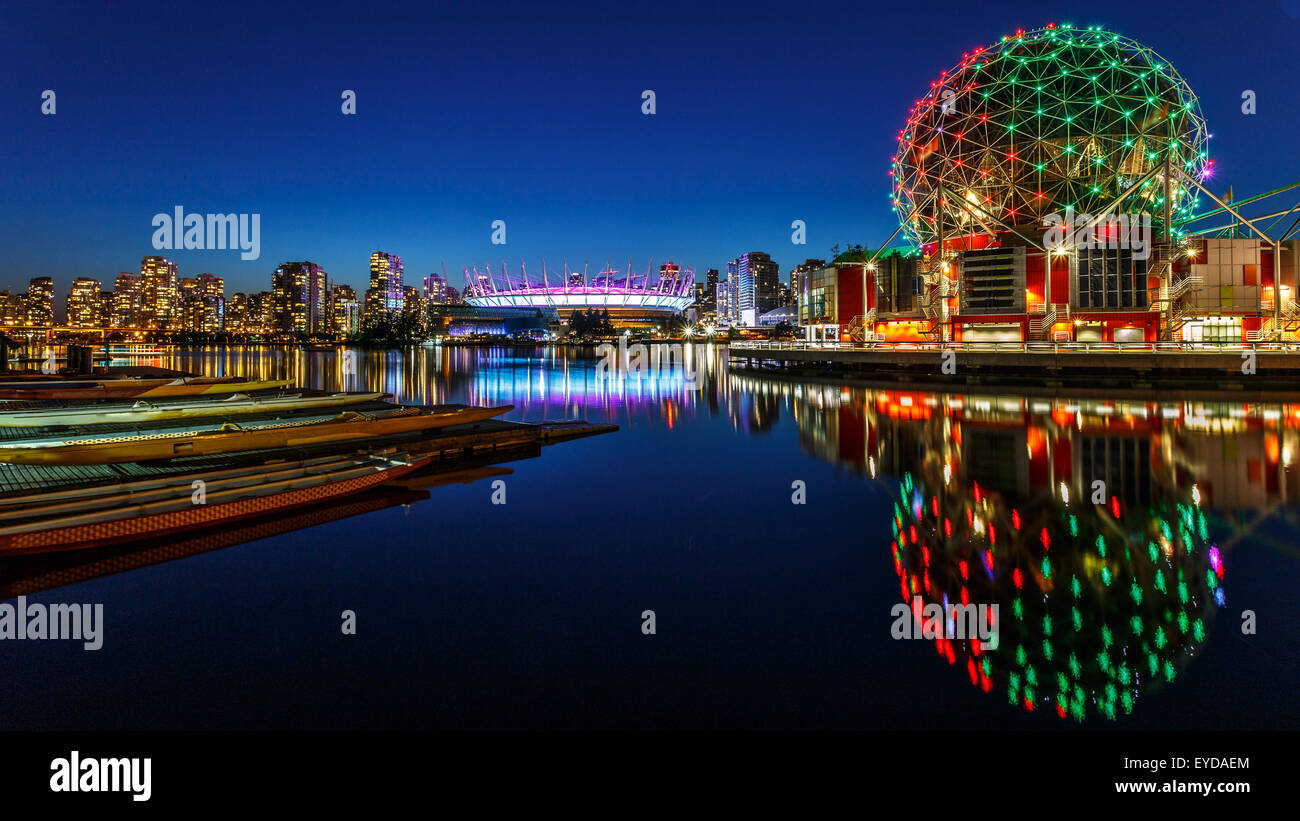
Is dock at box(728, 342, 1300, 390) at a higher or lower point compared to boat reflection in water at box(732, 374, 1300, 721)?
higher

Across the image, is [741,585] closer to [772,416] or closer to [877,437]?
[877,437]

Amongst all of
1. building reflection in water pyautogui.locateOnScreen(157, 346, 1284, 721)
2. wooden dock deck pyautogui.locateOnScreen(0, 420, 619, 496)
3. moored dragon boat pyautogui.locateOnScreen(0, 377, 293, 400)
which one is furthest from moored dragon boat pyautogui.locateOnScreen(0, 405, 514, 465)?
moored dragon boat pyautogui.locateOnScreen(0, 377, 293, 400)

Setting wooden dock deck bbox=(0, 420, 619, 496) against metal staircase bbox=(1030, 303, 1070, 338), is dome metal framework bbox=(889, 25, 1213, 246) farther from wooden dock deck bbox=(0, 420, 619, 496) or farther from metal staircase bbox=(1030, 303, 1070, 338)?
wooden dock deck bbox=(0, 420, 619, 496)

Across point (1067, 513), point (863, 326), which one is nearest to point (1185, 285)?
point (863, 326)

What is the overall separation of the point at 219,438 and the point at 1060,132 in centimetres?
4777

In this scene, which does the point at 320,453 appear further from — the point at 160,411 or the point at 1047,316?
the point at 1047,316

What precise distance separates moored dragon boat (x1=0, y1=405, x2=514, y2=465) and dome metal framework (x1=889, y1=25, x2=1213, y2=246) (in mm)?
40271

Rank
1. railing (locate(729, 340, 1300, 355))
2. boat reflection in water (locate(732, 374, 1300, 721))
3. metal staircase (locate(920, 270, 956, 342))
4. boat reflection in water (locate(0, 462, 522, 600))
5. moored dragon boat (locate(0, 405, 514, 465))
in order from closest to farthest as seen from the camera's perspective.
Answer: boat reflection in water (locate(732, 374, 1300, 721)) < boat reflection in water (locate(0, 462, 522, 600)) < moored dragon boat (locate(0, 405, 514, 465)) < railing (locate(729, 340, 1300, 355)) < metal staircase (locate(920, 270, 956, 342))

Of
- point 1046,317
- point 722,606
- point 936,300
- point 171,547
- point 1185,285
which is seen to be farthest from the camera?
point 936,300

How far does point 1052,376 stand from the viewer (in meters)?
32.2

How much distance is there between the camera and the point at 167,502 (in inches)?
360

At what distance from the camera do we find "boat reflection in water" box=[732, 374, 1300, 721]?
5.42 meters
